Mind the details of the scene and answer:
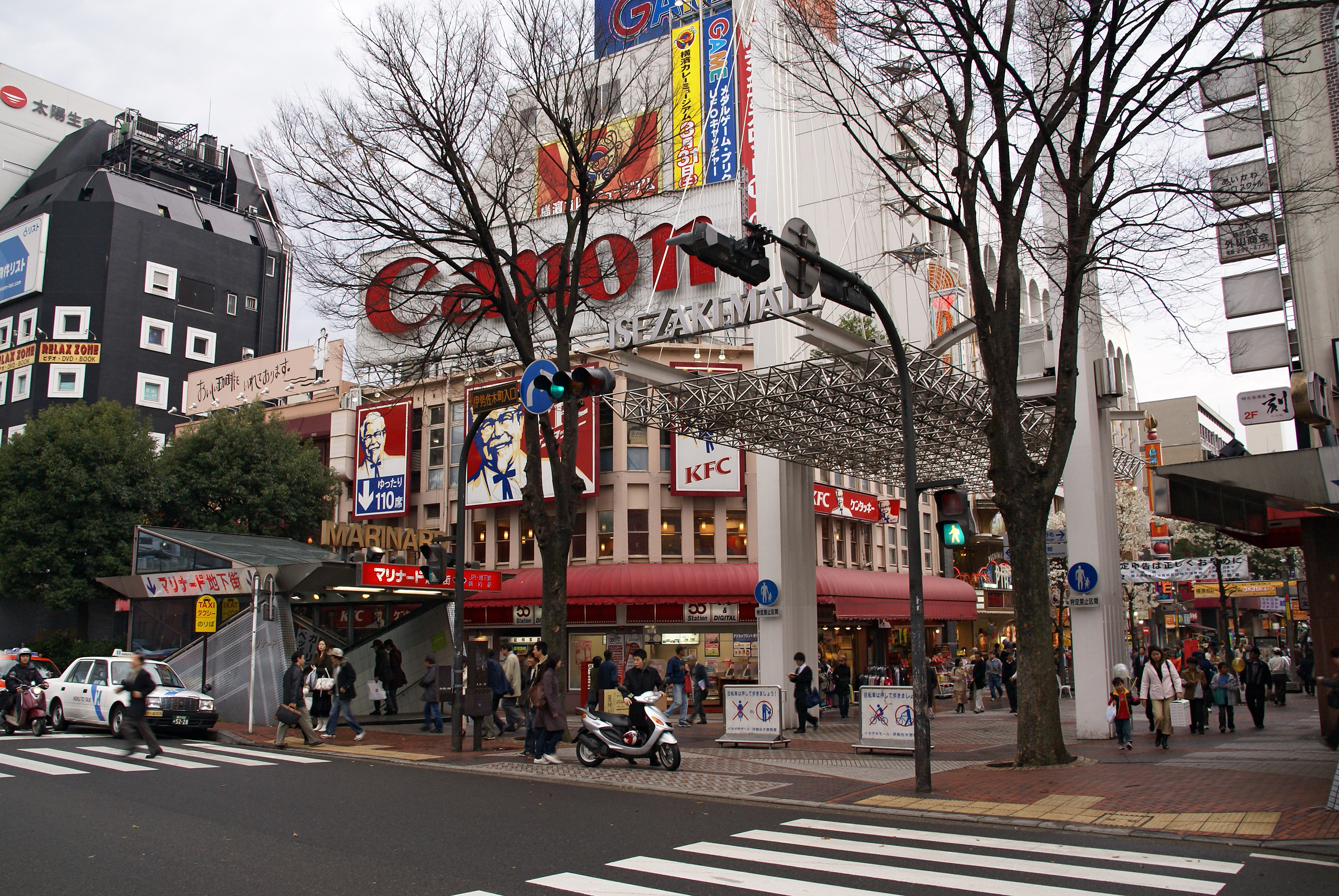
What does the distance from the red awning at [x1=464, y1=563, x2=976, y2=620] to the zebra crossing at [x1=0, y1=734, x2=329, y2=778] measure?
13287 mm

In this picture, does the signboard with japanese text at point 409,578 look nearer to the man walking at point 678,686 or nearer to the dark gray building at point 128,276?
the man walking at point 678,686

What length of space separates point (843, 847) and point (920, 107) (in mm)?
10978

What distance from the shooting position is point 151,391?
55406 millimetres

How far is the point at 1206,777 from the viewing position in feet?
40.7

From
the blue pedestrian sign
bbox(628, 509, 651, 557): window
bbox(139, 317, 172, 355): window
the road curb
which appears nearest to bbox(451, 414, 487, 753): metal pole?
the road curb

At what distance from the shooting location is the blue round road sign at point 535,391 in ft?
40.5

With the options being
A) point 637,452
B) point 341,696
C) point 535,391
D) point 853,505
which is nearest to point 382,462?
point 637,452

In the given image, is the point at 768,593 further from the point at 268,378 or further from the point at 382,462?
the point at 268,378

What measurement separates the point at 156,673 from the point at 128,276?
4400 cm

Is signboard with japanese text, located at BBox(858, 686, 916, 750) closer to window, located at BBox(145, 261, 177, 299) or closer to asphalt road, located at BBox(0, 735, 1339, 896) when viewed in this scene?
asphalt road, located at BBox(0, 735, 1339, 896)

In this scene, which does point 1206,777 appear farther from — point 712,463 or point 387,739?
point 712,463

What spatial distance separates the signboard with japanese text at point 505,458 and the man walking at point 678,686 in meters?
10.9

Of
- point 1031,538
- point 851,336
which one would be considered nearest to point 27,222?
point 851,336

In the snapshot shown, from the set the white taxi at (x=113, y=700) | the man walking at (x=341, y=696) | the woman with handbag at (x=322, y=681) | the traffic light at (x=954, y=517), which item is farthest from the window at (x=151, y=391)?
the traffic light at (x=954, y=517)
